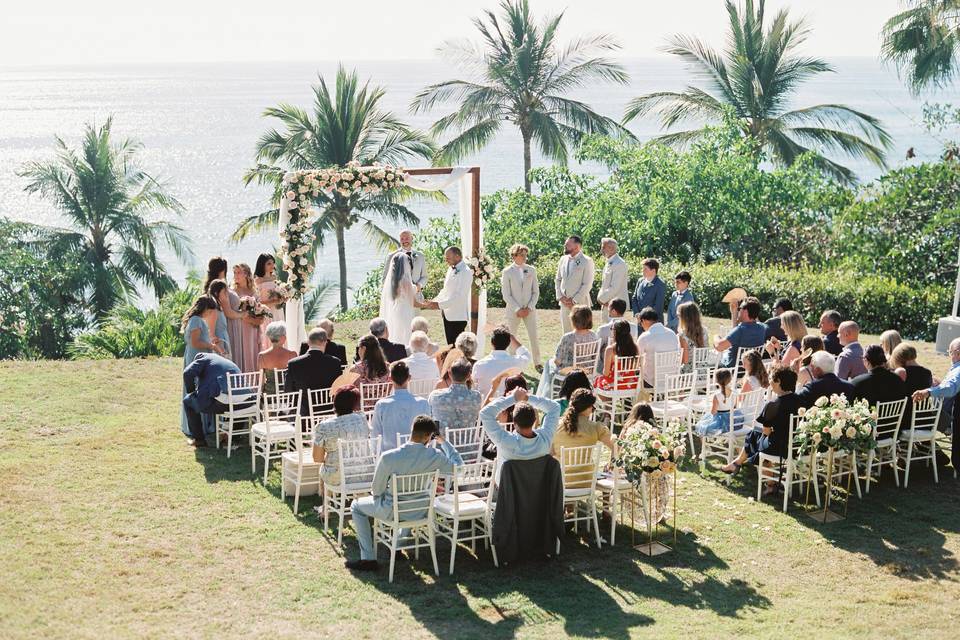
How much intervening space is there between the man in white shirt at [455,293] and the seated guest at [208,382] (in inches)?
144

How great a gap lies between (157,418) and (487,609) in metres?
6.45

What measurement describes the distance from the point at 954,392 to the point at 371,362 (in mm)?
5487

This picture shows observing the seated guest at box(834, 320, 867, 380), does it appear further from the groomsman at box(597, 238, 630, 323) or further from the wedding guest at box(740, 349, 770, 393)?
the groomsman at box(597, 238, 630, 323)

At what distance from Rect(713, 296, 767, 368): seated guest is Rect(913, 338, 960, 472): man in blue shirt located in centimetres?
199

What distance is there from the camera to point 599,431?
8.59m

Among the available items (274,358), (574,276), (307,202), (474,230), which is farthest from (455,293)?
(274,358)

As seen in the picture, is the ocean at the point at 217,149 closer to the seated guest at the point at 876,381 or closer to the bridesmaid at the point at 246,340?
the bridesmaid at the point at 246,340

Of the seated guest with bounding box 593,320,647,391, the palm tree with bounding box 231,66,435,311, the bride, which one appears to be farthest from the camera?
the palm tree with bounding box 231,66,435,311

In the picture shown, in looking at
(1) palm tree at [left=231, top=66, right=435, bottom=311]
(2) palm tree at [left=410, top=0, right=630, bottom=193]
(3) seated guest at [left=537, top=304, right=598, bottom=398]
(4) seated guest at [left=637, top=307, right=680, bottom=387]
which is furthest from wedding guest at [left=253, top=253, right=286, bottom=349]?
(2) palm tree at [left=410, top=0, right=630, bottom=193]

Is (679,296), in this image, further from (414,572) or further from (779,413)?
(414,572)

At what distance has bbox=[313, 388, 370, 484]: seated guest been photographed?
8.48m

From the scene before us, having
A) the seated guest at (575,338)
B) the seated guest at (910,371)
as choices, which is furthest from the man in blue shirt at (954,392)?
the seated guest at (575,338)

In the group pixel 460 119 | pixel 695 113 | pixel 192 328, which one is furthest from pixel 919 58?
pixel 192 328

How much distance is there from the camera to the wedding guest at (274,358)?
11.0 metres
